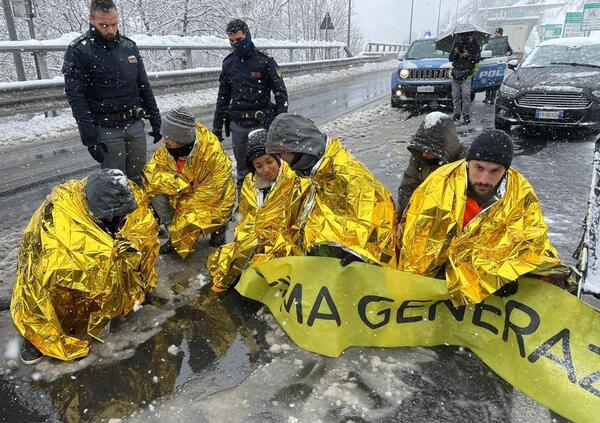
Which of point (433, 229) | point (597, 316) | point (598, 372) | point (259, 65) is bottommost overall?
point (598, 372)

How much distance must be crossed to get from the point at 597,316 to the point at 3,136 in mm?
8539

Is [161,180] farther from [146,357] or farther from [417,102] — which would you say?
[417,102]

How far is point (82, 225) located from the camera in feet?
8.09

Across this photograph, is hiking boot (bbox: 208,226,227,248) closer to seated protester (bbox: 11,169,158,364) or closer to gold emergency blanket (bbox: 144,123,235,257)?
gold emergency blanket (bbox: 144,123,235,257)

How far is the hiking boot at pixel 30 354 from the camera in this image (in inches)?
95.6

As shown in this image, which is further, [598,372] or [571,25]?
[571,25]

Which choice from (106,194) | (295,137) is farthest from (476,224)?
(106,194)

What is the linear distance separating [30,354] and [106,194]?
37.4 inches

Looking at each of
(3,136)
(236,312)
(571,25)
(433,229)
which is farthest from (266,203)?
(571,25)

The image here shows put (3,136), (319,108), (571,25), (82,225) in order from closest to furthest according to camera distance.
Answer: (82,225), (3,136), (319,108), (571,25)

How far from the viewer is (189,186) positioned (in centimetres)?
379

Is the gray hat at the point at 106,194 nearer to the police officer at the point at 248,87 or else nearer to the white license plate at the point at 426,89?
the police officer at the point at 248,87

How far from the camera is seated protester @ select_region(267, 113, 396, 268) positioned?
2.72m

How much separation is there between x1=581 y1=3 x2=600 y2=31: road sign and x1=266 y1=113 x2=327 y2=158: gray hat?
33869 millimetres
